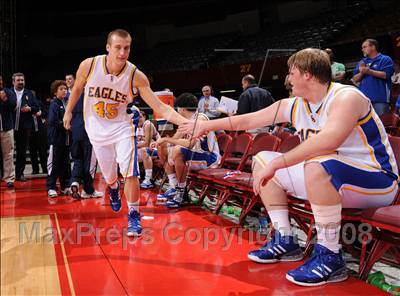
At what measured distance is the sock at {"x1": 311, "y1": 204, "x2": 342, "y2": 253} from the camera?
2139mm

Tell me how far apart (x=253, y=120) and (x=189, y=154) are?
1996mm

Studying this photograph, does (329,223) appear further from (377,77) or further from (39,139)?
(39,139)

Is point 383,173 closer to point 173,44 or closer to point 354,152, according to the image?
point 354,152

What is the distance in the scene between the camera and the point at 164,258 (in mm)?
2748

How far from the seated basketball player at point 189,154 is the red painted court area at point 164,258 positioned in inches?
13.6

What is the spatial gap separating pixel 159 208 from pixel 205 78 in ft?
30.0

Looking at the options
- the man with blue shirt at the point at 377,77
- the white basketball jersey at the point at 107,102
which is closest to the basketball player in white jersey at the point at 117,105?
the white basketball jersey at the point at 107,102

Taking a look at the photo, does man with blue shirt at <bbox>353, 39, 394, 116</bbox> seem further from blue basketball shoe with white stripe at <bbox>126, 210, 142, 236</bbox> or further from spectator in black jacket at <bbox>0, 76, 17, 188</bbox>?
spectator in black jacket at <bbox>0, 76, 17, 188</bbox>

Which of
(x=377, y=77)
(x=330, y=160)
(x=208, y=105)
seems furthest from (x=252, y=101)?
(x=330, y=160)

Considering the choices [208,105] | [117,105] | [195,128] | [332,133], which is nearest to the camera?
[332,133]

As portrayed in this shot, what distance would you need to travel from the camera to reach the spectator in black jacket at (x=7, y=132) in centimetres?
639

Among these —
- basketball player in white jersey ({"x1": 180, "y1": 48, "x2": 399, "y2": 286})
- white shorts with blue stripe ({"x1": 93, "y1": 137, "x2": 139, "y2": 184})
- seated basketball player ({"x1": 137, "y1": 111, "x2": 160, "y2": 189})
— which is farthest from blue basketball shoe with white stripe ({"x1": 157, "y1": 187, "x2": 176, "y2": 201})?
basketball player in white jersey ({"x1": 180, "y1": 48, "x2": 399, "y2": 286})

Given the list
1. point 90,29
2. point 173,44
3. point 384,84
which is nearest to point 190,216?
point 384,84

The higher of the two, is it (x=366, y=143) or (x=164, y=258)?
(x=366, y=143)
